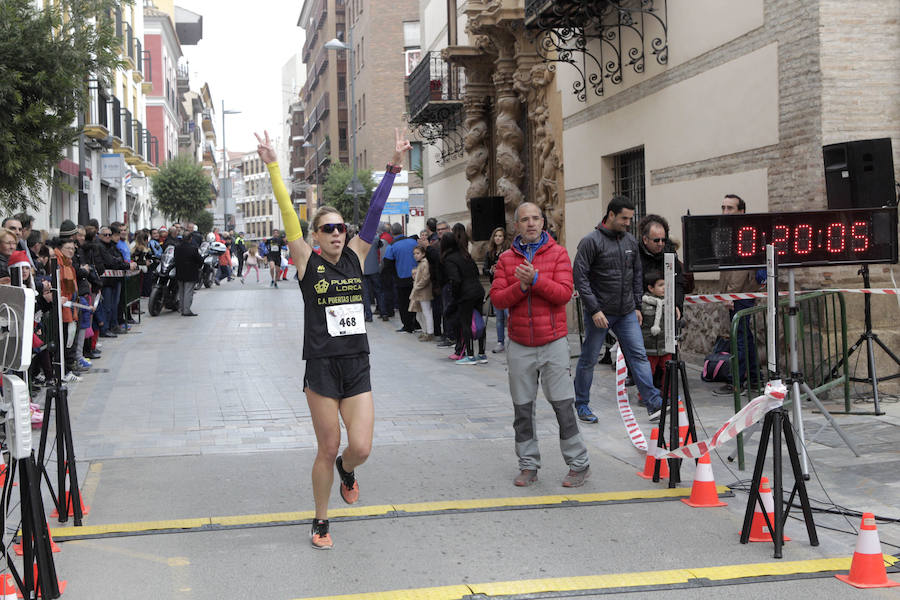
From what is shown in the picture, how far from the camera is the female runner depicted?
216 inches

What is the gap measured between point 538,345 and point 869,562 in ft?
8.79

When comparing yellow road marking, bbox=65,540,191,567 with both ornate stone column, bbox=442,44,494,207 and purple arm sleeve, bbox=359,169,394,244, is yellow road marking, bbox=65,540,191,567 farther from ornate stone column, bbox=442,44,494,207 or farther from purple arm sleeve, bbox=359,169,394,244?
ornate stone column, bbox=442,44,494,207

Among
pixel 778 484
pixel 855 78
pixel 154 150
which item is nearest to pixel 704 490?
pixel 778 484

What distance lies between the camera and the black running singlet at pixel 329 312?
18.1 feet

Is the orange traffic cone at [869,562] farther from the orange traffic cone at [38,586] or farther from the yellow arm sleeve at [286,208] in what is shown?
the orange traffic cone at [38,586]

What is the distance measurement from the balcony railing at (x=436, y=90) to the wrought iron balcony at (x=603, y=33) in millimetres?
7770

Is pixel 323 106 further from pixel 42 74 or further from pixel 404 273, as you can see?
pixel 42 74

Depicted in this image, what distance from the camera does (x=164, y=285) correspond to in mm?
22484

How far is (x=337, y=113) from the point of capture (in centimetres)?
7244

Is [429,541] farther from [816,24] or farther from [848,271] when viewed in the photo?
[816,24]

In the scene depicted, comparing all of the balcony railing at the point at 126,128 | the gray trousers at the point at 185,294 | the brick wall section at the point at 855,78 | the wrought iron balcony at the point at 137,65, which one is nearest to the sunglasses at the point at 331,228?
the brick wall section at the point at 855,78

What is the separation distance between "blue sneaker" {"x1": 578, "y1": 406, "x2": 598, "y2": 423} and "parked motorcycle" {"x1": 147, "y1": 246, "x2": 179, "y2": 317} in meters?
15.1

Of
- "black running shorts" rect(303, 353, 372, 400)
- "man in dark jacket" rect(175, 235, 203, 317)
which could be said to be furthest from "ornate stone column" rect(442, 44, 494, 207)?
"black running shorts" rect(303, 353, 372, 400)

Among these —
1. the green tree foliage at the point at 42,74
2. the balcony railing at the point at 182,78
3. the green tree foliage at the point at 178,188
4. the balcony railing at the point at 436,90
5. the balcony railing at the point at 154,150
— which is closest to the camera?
the green tree foliage at the point at 42,74
